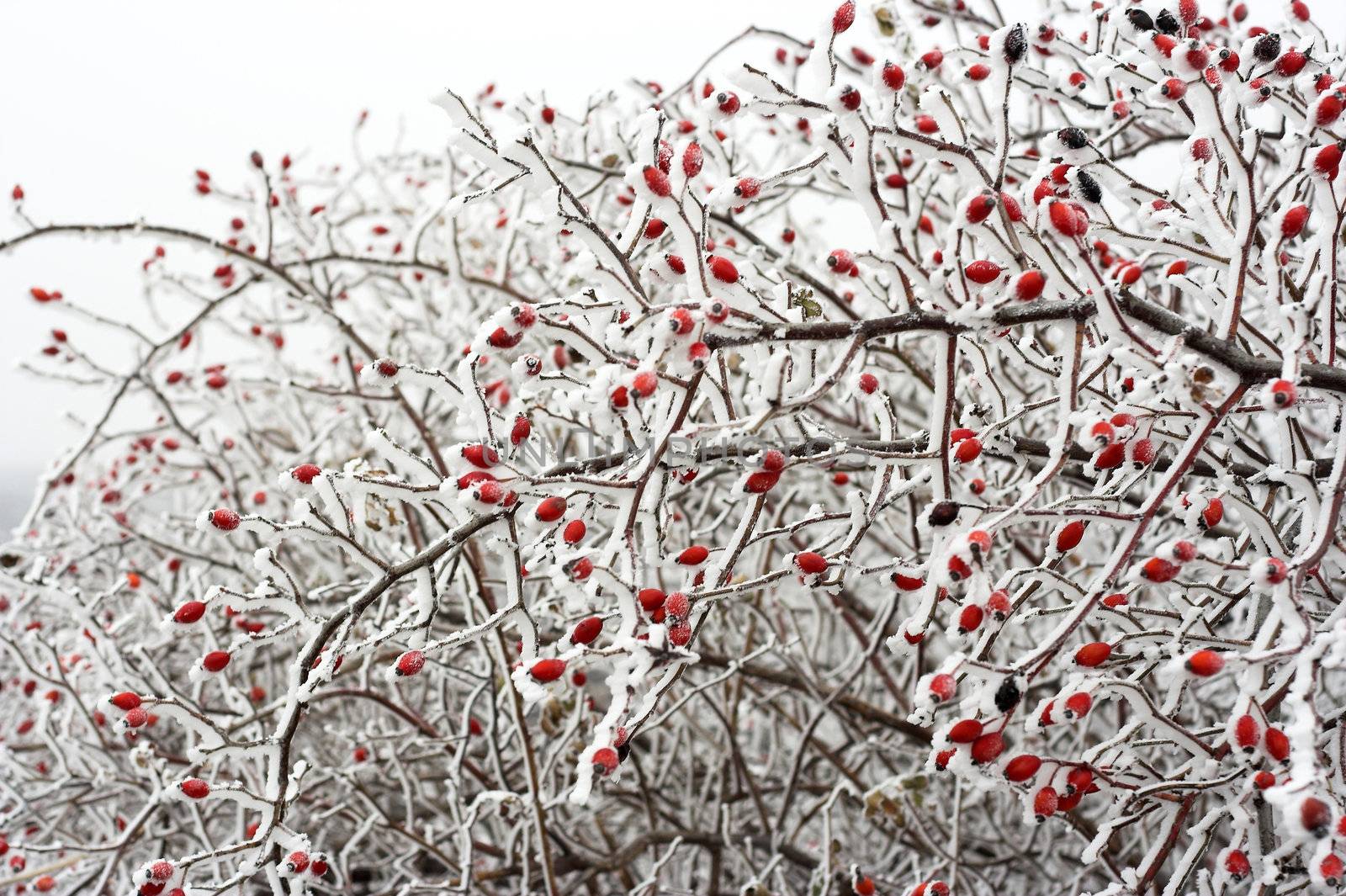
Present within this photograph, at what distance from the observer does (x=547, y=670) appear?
29.3 inches

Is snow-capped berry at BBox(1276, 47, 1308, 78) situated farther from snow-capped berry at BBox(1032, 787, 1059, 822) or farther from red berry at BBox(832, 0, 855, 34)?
snow-capped berry at BBox(1032, 787, 1059, 822)

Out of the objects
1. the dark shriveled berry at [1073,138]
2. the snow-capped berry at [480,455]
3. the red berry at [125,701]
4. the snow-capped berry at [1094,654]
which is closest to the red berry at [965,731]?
the snow-capped berry at [1094,654]

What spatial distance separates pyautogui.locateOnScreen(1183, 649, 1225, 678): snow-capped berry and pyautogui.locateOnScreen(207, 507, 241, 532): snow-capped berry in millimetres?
906

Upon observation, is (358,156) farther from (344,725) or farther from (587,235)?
(587,235)

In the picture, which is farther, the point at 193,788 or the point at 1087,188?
the point at 193,788

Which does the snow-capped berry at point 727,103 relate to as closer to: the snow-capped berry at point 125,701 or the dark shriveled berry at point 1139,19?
the dark shriveled berry at point 1139,19

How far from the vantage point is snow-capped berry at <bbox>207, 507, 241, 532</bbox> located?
37.1 inches

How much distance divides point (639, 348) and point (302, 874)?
0.66 m

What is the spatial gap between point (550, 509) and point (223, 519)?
0.37m

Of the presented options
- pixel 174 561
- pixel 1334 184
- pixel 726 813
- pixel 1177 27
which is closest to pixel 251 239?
pixel 174 561

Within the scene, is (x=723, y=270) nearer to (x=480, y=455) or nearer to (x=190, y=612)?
(x=480, y=455)

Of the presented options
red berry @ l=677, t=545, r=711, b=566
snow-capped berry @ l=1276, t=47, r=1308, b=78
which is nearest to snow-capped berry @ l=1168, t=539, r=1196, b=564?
red berry @ l=677, t=545, r=711, b=566

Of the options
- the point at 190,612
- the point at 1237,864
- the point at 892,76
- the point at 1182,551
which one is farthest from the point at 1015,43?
the point at 190,612

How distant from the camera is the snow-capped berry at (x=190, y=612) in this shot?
981 millimetres
